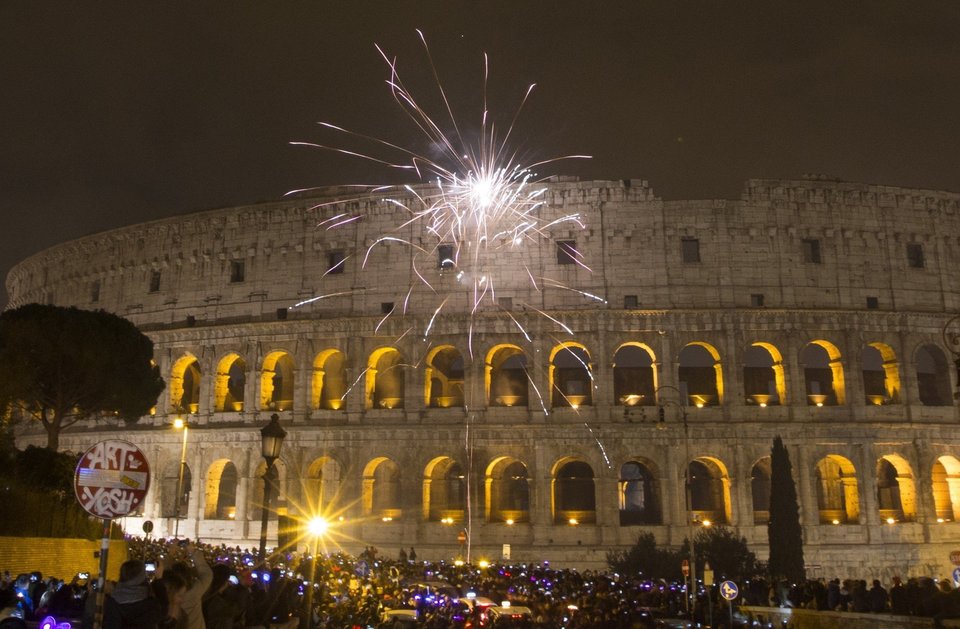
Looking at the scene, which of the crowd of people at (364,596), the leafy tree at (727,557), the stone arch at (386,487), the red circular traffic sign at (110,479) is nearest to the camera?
the red circular traffic sign at (110,479)

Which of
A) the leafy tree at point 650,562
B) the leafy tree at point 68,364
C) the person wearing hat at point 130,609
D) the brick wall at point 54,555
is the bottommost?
the leafy tree at point 650,562

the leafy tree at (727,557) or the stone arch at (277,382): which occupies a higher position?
the stone arch at (277,382)

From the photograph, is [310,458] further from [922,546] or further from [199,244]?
[922,546]

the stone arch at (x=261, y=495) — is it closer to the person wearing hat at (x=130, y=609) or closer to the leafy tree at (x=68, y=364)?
the leafy tree at (x=68, y=364)

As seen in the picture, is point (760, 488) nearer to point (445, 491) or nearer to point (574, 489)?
point (574, 489)

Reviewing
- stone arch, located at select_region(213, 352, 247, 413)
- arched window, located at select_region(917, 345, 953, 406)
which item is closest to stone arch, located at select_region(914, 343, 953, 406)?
arched window, located at select_region(917, 345, 953, 406)

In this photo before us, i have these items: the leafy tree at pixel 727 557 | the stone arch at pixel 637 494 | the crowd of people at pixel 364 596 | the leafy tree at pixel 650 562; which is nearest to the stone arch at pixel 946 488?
the leafy tree at pixel 727 557

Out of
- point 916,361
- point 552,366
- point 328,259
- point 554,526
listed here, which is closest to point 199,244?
point 328,259

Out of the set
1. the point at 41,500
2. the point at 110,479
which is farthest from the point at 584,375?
the point at 110,479
